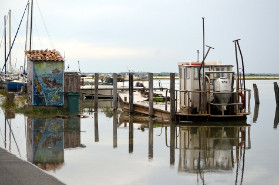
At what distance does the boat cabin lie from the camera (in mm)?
22266

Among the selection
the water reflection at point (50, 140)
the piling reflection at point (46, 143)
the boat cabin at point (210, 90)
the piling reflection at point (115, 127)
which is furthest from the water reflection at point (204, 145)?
the piling reflection at point (46, 143)

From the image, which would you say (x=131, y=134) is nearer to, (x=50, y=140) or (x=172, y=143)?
(x=172, y=143)

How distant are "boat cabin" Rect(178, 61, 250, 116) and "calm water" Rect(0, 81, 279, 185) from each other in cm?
94

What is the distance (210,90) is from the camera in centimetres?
2312

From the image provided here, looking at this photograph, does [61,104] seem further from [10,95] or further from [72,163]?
[72,163]

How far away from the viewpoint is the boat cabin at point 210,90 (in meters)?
22.3

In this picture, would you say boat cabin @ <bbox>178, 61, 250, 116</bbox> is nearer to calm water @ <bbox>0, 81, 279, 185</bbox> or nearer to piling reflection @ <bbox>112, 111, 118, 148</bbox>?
calm water @ <bbox>0, 81, 279, 185</bbox>

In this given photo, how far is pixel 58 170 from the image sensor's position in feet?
38.8

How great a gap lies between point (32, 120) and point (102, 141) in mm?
5973

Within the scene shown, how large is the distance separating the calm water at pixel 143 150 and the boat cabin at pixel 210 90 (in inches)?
37.0

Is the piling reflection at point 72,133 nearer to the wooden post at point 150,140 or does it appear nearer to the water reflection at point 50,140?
the water reflection at point 50,140

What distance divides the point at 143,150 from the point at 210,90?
28.3 feet

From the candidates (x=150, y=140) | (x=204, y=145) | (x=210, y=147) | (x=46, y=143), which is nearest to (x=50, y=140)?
(x=46, y=143)

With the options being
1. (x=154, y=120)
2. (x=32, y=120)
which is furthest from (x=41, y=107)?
(x=154, y=120)
